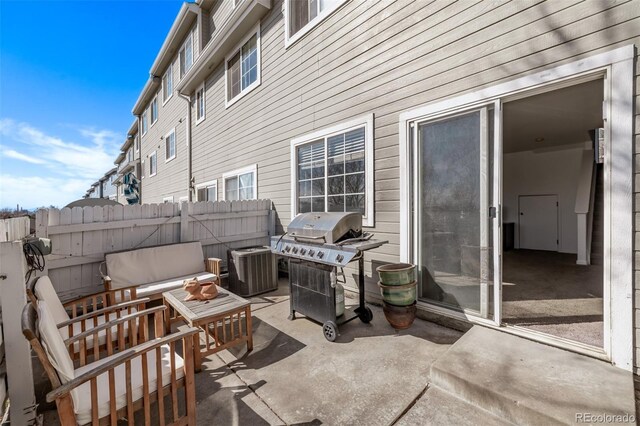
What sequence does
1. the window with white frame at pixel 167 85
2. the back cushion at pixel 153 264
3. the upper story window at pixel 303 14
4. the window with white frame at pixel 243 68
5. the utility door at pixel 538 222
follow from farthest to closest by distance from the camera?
the window with white frame at pixel 167 85, the utility door at pixel 538 222, the window with white frame at pixel 243 68, the upper story window at pixel 303 14, the back cushion at pixel 153 264

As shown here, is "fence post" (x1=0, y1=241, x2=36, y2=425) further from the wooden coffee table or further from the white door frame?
the white door frame

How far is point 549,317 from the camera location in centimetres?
302

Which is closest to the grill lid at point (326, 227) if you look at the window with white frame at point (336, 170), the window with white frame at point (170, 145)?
the window with white frame at point (336, 170)

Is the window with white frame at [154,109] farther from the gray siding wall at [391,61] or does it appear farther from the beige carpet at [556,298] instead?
the beige carpet at [556,298]

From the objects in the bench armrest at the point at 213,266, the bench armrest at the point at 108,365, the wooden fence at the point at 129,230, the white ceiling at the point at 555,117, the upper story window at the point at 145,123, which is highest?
the upper story window at the point at 145,123

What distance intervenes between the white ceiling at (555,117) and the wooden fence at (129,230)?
476 cm

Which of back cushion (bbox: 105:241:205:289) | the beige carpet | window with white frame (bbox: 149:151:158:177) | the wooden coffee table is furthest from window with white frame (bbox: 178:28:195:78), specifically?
the beige carpet

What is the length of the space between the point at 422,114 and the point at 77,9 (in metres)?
8.06

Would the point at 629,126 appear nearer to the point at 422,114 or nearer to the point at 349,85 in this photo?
the point at 422,114

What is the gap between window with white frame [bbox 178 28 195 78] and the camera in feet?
30.0

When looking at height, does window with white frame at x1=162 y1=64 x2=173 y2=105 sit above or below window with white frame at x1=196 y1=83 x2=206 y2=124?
above

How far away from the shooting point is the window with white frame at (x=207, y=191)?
8.26 meters

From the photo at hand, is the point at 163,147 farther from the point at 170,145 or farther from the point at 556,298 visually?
the point at 556,298

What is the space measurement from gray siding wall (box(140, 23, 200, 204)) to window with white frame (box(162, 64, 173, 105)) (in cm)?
23
